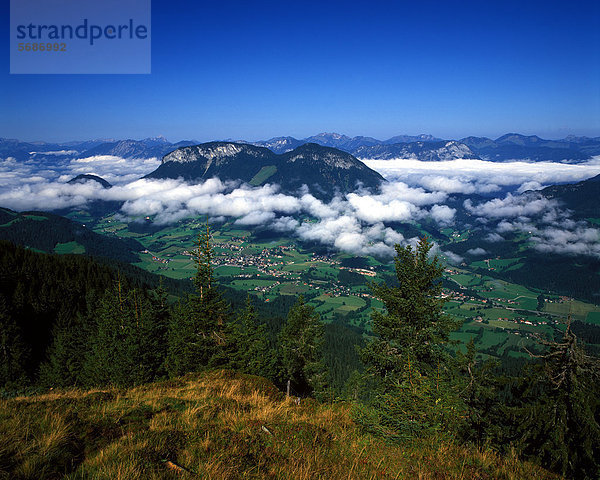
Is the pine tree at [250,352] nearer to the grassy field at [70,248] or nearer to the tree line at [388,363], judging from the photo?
the tree line at [388,363]

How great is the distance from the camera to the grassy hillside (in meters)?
4.26

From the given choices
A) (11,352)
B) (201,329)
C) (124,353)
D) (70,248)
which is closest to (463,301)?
(201,329)

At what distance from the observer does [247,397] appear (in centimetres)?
952

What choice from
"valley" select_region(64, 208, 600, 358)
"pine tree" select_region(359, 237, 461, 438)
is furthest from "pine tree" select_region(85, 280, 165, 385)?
"valley" select_region(64, 208, 600, 358)

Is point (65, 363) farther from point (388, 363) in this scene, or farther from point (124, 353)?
point (388, 363)

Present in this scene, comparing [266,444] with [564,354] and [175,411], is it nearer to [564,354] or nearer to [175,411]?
[175,411]

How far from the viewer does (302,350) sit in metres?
28.6

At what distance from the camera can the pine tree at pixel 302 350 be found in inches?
1125

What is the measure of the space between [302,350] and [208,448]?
24.5 m

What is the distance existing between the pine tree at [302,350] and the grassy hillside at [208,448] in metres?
21.3

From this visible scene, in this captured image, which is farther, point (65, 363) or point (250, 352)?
point (65, 363)

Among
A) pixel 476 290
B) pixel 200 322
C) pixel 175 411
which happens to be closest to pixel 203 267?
pixel 200 322

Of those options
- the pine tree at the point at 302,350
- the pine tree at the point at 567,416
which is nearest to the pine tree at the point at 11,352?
the pine tree at the point at 302,350

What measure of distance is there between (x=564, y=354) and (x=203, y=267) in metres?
26.4
